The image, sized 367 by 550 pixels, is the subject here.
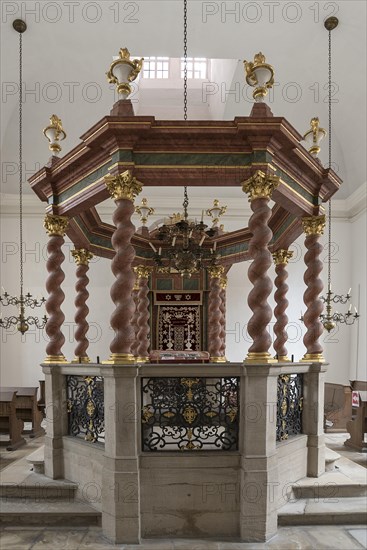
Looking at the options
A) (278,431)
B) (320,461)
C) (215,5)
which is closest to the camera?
(278,431)

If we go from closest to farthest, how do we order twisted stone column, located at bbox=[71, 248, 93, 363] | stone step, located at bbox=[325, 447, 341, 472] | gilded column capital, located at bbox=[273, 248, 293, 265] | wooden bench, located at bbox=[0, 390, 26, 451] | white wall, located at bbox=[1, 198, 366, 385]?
stone step, located at bbox=[325, 447, 341, 472], gilded column capital, located at bbox=[273, 248, 293, 265], twisted stone column, located at bbox=[71, 248, 93, 363], wooden bench, located at bbox=[0, 390, 26, 451], white wall, located at bbox=[1, 198, 366, 385]

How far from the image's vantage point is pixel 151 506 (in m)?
4.90

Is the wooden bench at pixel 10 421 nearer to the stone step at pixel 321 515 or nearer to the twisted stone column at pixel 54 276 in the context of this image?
the twisted stone column at pixel 54 276

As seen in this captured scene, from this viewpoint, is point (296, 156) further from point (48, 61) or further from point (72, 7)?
point (48, 61)

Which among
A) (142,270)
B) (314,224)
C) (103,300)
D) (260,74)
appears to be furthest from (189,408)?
(103,300)

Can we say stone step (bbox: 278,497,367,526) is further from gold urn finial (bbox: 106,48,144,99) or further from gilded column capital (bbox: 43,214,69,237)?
gold urn finial (bbox: 106,48,144,99)

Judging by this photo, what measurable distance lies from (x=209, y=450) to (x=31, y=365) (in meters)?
8.56

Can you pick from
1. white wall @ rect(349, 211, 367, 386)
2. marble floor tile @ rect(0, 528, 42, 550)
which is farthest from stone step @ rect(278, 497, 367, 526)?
white wall @ rect(349, 211, 367, 386)

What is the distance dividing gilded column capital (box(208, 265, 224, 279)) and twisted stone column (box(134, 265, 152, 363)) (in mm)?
1349

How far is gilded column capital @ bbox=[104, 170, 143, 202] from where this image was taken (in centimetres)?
516

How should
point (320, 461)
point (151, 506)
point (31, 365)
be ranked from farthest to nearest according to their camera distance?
1. point (31, 365)
2. point (320, 461)
3. point (151, 506)

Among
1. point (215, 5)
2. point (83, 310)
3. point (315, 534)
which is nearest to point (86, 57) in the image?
point (215, 5)

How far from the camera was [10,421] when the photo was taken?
8.38m

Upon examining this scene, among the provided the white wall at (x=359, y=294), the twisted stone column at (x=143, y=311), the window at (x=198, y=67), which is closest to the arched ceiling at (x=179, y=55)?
the window at (x=198, y=67)
